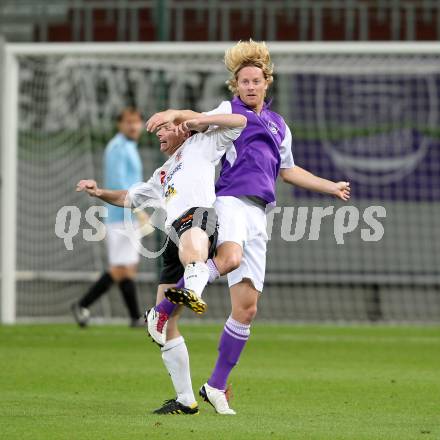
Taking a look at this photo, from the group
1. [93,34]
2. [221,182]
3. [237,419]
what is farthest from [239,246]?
[93,34]

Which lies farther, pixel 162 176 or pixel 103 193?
pixel 103 193

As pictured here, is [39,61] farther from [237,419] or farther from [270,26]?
[237,419]

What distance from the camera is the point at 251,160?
7.03 m

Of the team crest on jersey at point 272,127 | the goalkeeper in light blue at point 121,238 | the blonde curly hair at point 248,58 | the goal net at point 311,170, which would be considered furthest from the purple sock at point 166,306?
the goal net at point 311,170

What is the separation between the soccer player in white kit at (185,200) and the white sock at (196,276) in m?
0.13

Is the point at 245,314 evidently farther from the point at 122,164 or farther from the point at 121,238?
the point at 122,164

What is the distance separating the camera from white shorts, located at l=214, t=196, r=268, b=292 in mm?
6812

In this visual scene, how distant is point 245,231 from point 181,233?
48 cm

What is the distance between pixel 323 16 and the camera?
20578mm

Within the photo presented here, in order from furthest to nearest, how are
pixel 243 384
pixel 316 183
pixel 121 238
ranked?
1. pixel 121 238
2. pixel 243 384
3. pixel 316 183

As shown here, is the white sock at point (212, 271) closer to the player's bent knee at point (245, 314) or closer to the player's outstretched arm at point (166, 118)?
the player's bent knee at point (245, 314)

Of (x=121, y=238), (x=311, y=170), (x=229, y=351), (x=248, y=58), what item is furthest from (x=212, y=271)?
(x=311, y=170)

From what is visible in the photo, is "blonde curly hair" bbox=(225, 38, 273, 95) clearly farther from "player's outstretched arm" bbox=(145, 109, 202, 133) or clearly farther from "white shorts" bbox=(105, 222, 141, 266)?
"white shorts" bbox=(105, 222, 141, 266)

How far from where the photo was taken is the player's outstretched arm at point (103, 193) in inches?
279
